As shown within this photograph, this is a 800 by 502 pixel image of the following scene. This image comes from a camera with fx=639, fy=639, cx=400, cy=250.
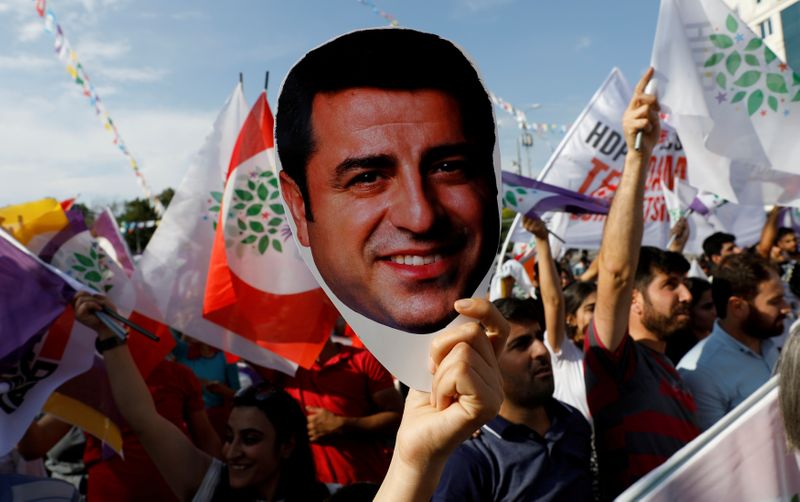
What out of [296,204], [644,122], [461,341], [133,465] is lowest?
[133,465]

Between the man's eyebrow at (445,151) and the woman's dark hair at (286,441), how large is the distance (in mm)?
1525

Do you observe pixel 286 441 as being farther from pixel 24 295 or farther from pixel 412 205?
pixel 412 205

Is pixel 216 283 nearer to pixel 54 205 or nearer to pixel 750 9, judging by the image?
pixel 54 205

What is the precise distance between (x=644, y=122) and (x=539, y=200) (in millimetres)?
1737

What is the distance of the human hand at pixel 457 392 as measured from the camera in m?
0.97

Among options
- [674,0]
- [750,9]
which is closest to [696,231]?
[674,0]

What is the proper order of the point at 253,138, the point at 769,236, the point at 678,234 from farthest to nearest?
1. the point at 769,236
2. the point at 678,234
3. the point at 253,138

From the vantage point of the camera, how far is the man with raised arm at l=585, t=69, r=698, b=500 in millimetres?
2076

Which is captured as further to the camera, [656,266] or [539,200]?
[539,200]

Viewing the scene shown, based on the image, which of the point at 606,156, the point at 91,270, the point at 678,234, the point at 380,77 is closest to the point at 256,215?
the point at 91,270

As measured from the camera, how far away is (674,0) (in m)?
2.90

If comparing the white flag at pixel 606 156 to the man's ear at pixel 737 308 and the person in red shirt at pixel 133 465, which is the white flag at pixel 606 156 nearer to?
the man's ear at pixel 737 308

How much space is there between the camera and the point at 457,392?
3.21 feet

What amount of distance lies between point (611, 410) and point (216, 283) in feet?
6.17
